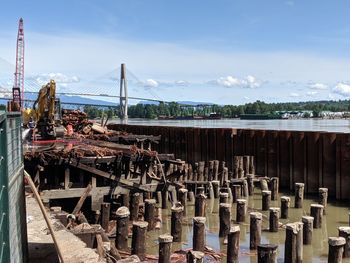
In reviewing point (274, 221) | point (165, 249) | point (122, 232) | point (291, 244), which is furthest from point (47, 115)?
point (291, 244)

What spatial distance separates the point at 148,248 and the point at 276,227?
326 centimetres

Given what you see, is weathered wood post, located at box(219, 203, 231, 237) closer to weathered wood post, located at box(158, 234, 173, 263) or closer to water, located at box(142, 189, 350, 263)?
water, located at box(142, 189, 350, 263)

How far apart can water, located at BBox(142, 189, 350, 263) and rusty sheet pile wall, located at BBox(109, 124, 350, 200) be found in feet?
4.49

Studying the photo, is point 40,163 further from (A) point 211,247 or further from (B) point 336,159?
(B) point 336,159

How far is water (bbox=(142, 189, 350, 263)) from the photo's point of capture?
1043 cm

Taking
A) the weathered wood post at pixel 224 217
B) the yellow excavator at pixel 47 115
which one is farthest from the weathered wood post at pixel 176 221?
the yellow excavator at pixel 47 115

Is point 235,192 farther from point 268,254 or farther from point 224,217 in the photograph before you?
point 268,254

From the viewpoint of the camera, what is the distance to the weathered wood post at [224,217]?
11.0 meters

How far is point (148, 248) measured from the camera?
11047mm

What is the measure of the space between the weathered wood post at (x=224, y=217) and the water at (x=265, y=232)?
245 mm

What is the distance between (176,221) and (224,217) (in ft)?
3.84

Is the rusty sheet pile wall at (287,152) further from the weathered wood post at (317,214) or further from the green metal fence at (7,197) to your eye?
the green metal fence at (7,197)

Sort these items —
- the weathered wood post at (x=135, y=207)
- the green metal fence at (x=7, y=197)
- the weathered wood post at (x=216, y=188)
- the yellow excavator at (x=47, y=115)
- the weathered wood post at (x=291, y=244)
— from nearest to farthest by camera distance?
the green metal fence at (x=7, y=197), the weathered wood post at (x=291, y=244), the weathered wood post at (x=135, y=207), the weathered wood post at (x=216, y=188), the yellow excavator at (x=47, y=115)

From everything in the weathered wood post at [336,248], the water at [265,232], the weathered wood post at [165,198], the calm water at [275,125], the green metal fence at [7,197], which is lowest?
the water at [265,232]
